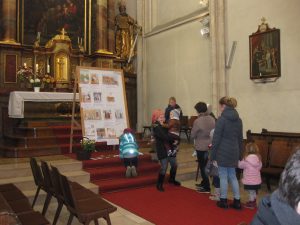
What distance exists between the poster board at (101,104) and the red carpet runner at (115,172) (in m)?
0.48

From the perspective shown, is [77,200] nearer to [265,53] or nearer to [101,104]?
[101,104]

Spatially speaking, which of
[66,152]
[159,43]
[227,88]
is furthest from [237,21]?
[66,152]

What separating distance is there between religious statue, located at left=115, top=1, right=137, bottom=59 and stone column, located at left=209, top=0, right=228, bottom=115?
418 cm

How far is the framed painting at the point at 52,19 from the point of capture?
11727 mm

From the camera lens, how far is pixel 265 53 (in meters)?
8.48

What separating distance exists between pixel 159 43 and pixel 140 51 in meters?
1.10

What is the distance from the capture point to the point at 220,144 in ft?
17.1

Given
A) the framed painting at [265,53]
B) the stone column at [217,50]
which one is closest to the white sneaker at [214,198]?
the framed painting at [265,53]

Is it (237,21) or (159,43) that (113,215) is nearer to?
(237,21)

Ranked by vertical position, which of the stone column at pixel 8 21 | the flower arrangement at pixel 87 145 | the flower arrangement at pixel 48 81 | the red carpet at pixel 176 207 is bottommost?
the red carpet at pixel 176 207

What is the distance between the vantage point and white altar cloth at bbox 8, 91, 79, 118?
909 centimetres

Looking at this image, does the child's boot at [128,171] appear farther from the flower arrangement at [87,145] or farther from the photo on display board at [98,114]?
the photo on display board at [98,114]

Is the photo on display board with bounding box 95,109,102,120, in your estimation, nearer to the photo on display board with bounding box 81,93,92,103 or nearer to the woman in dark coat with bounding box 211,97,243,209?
the photo on display board with bounding box 81,93,92,103

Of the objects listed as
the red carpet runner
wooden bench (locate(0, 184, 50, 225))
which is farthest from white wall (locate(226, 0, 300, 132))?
wooden bench (locate(0, 184, 50, 225))
